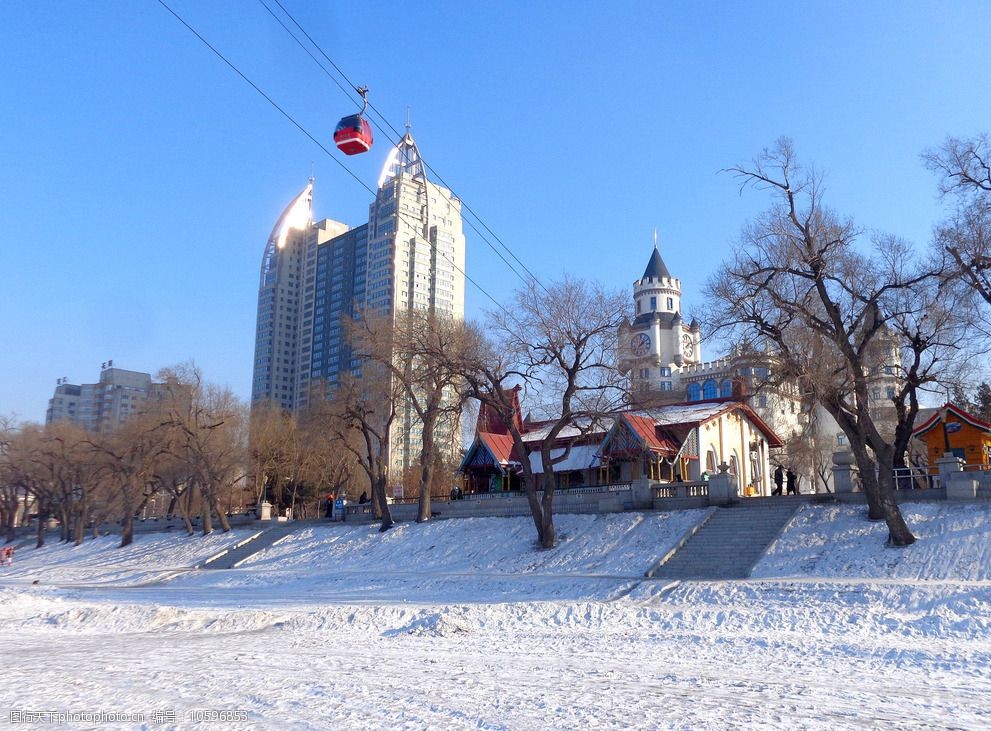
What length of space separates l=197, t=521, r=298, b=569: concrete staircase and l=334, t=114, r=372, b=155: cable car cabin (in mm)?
24243

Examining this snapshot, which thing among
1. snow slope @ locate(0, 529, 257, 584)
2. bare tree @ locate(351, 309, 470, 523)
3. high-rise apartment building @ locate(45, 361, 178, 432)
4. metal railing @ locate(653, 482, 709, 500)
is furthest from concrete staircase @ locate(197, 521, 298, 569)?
high-rise apartment building @ locate(45, 361, 178, 432)

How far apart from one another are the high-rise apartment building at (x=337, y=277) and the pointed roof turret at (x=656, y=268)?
1139 inches

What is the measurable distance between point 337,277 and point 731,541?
4470 inches

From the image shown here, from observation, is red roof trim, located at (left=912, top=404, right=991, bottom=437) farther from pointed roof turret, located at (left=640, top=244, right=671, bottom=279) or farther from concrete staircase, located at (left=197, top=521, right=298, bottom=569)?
pointed roof turret, located at (left=640, top=244, right=671, bottom=279)

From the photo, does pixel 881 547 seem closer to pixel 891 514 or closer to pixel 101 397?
pixel 891 514

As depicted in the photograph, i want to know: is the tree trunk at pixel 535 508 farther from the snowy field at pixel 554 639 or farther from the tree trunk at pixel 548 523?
the snowy field at pixel 554 639

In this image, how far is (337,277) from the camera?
429 ft

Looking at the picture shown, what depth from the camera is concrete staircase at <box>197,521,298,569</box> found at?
36650mm

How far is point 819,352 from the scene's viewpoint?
2392cm

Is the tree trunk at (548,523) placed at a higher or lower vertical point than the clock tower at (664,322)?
lower

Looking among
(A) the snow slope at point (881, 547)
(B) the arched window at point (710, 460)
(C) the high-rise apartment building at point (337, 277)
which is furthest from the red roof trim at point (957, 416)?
(C) the high-rise apartment building at point (337, 277)

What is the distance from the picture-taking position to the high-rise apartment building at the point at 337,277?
10907cm

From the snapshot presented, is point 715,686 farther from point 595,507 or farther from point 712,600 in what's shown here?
point 595,507

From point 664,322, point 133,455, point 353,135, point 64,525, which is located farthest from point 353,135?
point 664,322
